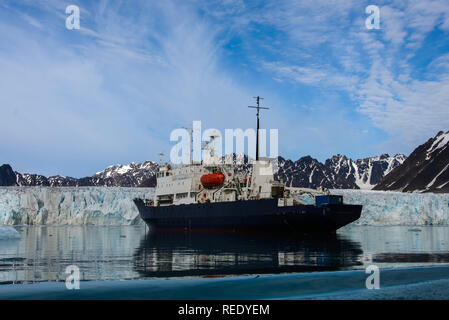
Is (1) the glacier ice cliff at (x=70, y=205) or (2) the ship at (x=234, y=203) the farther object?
(1) the glacier ice cliff at (x=70, y=205)

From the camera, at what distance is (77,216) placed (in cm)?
5275

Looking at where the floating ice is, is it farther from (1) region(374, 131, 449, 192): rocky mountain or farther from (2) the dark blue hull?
(1) region(374, 131, 449, 192): rocky mountain

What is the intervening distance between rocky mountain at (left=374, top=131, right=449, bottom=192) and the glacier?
10159 centimetres

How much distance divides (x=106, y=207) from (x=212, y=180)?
55.9 feet

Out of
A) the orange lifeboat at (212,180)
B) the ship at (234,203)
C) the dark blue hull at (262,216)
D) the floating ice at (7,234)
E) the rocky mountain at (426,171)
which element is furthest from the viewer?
the rocky mountain at (426,171)

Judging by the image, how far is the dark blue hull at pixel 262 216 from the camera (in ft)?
105

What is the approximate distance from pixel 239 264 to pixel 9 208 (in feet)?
135

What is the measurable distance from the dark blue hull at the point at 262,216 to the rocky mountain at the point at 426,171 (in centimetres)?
12589

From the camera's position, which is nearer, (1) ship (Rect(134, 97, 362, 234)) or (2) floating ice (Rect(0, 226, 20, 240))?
(2) floating ice (Rect(0, 226, 20, 240))

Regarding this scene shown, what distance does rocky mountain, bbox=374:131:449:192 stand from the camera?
6270 inches

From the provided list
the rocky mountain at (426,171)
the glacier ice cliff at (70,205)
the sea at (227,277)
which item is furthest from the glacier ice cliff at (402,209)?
the rocky mountain at (426,171)

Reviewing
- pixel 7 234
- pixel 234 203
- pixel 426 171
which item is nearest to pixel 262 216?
pixel 234 203

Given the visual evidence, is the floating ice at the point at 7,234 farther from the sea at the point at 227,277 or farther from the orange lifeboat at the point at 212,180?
the orange lifeboat at the point at 212,180

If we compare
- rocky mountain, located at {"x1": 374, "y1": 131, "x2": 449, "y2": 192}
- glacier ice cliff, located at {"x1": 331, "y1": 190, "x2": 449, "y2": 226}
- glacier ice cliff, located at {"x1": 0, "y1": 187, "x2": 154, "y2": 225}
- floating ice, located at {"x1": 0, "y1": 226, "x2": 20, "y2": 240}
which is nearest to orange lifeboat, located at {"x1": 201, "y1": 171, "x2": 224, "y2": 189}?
glacier ice cliff, located at {"x1": 0, "y1": 187, "x2": 154, "y2": 225}
